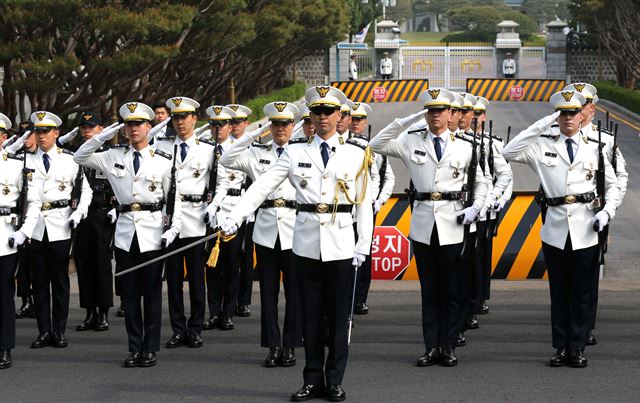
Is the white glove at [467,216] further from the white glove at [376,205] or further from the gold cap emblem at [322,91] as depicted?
the white glove at [376,205]

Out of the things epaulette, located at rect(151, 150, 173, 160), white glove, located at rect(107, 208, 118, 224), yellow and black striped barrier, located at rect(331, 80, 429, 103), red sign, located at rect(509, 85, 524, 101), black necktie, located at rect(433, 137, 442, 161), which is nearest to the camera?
black necktie, located at rect(433, 137, 442, 161)

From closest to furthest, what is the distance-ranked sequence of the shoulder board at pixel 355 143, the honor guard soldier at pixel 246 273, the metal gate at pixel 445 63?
1. the shoulder board at pixel 355 143
2. the honor guard soldier at pixel 246 273
3. the metal gate at pixel 445 63

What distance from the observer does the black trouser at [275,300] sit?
10.4 metres

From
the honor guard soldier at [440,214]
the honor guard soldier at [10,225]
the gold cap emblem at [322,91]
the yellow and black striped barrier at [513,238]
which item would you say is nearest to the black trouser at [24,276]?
the honor guard soldier at [10,225]

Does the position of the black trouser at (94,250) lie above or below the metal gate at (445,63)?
above

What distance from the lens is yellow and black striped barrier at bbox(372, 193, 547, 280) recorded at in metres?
14.4

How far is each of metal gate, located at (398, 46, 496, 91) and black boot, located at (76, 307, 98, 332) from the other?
53.8 meters

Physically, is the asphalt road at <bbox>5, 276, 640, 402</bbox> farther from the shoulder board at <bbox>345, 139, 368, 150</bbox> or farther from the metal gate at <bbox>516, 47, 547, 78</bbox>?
the metal gate at <bbox>516, 47, 547, 78</bbox>

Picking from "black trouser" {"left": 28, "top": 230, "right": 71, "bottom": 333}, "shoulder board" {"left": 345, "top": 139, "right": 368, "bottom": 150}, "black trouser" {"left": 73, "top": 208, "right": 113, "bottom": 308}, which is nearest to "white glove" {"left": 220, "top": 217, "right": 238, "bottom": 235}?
"shoulder board" {"left": 345, "top": 139, "right": 368, "bottom": 150}

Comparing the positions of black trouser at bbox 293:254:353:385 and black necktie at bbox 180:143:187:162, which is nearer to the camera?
black trouser at bbox 293:254:353:385

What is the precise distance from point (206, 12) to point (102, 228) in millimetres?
16557

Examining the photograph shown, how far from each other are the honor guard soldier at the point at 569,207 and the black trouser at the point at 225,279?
9.70 feet

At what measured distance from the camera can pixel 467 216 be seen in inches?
402

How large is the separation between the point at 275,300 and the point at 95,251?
2.39 m
